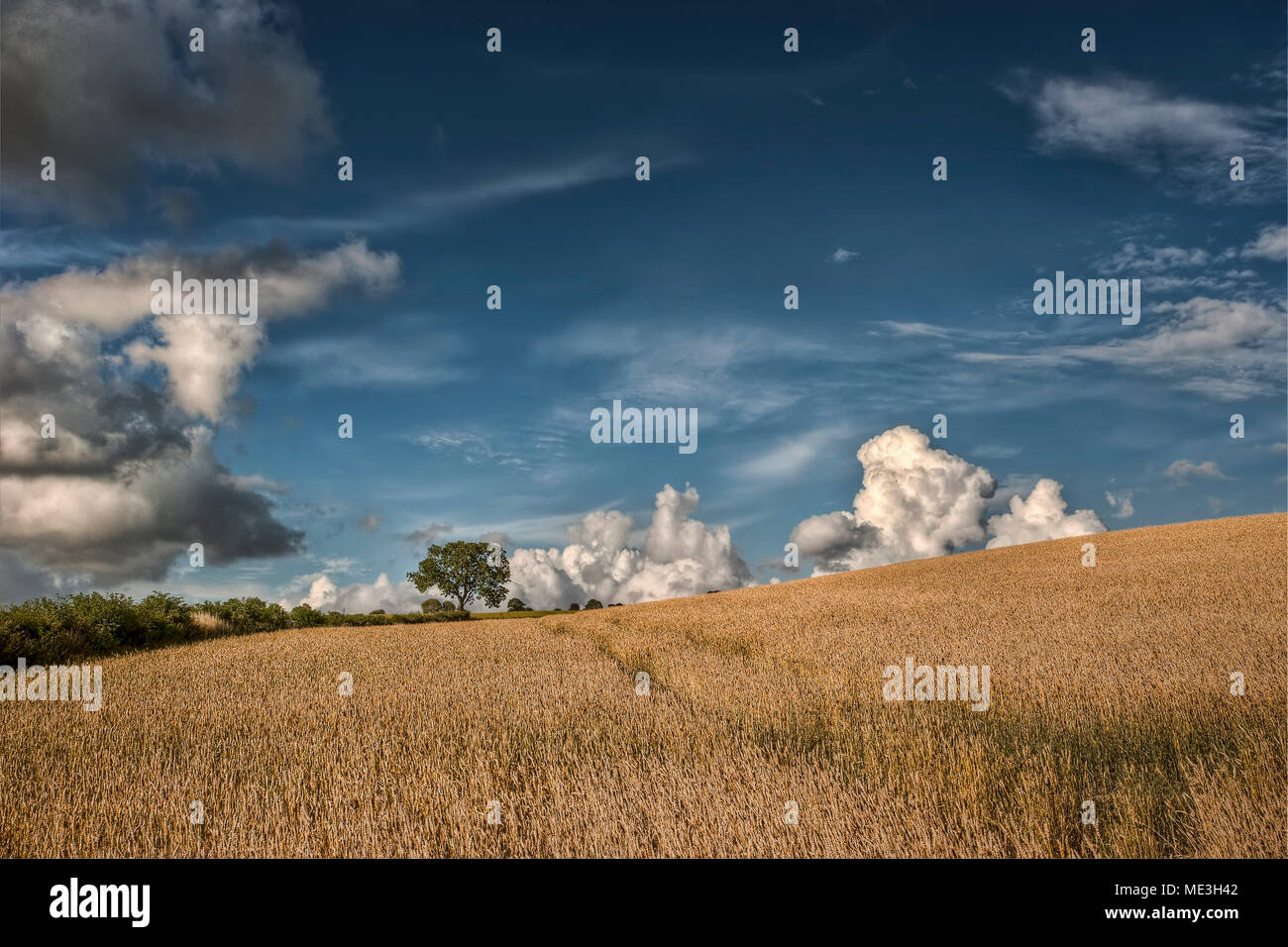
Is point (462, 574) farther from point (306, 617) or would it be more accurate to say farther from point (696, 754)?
point (696, 754)

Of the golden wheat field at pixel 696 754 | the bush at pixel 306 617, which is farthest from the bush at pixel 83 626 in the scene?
the bush at pixel 306 617

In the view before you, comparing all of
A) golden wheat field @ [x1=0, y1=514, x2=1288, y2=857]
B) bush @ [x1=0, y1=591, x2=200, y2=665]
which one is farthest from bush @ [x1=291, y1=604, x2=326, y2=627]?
golden wheat field @ [x1=0, y1=514, x2=1288, y2=857]

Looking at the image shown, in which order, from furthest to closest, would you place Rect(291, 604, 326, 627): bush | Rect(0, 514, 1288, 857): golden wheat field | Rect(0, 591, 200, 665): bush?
Rect(291, 604, 326, 627): bush
Rect(0, 591, 200, 665): bush
Rect(0, 514, 1288, 857): golden wheat field

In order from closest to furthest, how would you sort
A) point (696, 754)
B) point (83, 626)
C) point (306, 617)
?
point (696, 754) < point (83, 626) < point (306, 617)

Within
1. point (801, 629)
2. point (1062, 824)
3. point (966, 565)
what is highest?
point (966, 565)

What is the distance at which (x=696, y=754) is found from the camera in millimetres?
9023

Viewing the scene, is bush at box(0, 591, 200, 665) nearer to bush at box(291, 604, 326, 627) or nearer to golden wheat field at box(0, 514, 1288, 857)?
golden wheat field at box(0, 514, 1288, 857)

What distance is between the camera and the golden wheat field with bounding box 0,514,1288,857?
650cm

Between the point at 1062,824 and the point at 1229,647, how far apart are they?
13154 millimetres

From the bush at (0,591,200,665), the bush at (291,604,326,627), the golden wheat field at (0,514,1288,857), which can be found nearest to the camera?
the golden wheat field at (0,514,1288,857)

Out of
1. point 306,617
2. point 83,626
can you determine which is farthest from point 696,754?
point 306,617

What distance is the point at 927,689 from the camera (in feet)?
41.8

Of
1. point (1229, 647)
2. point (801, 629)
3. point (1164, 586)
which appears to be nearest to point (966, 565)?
point (1164, 586)
